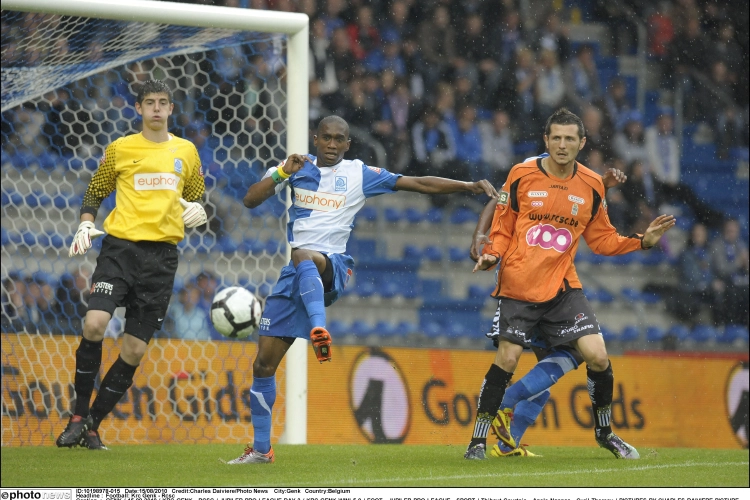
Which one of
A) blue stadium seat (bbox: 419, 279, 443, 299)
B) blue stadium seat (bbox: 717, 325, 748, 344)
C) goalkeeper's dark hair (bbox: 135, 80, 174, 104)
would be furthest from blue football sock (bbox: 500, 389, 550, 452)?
blue stadium seat (bbox: 717, 325, 748, 344)

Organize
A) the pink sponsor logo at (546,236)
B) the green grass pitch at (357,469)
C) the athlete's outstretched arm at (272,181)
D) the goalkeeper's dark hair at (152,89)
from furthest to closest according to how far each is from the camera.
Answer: the goalkeeper's dark hair at (152,89) < the pink sponsor logo at (546,236) < the athlete's outstretched arm at (272,181) < the green grass pitch at (357,469)

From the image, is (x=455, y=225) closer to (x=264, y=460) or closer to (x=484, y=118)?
(x=484, y=118)

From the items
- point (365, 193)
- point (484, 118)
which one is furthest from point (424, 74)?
point (365, 193)

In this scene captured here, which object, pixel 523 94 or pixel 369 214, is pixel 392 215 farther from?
pixel 523 94

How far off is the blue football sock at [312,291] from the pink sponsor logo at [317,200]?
15.8 inches

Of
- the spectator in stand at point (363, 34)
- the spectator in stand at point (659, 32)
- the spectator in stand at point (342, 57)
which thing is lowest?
the spectator in stand at point (342, 57)

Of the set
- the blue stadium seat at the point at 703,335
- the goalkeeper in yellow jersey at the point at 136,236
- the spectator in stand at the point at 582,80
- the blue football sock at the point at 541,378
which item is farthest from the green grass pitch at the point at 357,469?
the spectator in stand at the point at 582,80

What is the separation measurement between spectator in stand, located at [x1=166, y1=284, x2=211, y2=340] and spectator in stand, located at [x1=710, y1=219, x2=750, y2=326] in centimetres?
621

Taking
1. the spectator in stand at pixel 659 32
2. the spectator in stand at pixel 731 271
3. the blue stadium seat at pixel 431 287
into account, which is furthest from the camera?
the spectator in stand at pixel 659 32

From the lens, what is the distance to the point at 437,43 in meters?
13.7

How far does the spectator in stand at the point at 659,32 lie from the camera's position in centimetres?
1505

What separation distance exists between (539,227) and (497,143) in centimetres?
727

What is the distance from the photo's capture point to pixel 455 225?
489 inches

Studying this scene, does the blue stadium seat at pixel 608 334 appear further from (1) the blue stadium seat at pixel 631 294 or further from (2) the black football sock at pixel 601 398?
(2) the black football sock at pixel 601 398
